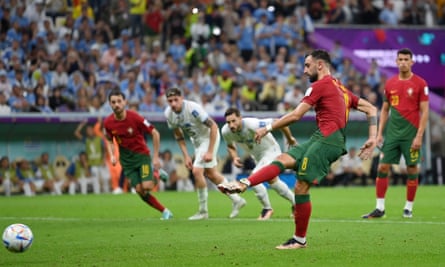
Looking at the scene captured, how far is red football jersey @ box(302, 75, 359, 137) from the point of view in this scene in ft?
37.1

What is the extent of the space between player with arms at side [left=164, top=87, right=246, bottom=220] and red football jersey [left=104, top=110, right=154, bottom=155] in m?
0.57

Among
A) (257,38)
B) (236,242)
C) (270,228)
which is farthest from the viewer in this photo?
(257,38)

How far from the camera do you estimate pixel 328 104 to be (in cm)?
1143

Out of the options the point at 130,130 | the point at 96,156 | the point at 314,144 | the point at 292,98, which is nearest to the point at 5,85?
the point at 96,156

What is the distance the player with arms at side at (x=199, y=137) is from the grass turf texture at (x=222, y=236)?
1.56 ft

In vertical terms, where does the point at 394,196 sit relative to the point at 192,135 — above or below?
below

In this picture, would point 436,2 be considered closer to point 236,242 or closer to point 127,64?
point 127,64

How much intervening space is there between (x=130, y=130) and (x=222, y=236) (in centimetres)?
444

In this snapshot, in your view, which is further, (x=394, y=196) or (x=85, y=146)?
(x=85, y=146)

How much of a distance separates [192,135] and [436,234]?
6157 millimetres

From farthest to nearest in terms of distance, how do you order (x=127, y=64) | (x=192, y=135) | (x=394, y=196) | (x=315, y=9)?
(x=315, y=9)
(x=127, y=64)
(x=394, y=196)
(x=192, y=135)

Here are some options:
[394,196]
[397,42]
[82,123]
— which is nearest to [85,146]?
[82,123]

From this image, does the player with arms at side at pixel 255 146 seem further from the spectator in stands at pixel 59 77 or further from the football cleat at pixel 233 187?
the spectator in stands at pixel 59 77

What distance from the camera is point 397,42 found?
117 feet
